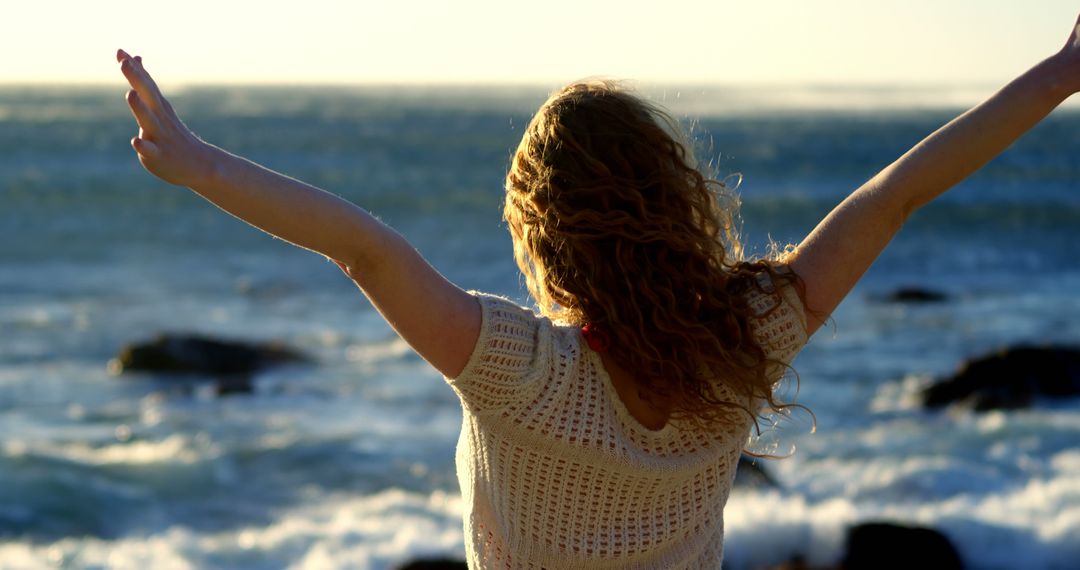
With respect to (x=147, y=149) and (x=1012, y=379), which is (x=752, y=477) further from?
(x=147, y=149)

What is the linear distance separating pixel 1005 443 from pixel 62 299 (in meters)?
10.6

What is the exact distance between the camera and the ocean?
6.62 metres

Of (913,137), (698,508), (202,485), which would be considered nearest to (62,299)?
(202,485)

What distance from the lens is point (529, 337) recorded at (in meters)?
1.82

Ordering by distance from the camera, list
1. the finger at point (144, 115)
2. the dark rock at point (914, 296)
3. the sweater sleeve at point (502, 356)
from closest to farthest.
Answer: the finger at point (144, 115), the sweater sleeve at point (502, 356), the dark rock at point (914, 296)

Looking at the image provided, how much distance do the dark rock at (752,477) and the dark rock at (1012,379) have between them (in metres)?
2.66

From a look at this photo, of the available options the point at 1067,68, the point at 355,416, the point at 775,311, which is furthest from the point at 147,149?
the point at 355,416

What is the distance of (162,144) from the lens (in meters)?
1.50

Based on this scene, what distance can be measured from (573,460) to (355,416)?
7.58 meters

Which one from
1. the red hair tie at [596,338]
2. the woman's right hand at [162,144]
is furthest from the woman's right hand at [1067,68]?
the woman's right hand at [162,144]

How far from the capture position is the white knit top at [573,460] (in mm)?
1830

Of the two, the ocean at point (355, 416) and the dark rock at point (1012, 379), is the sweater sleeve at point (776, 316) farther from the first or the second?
the dark rock at point (1012, 379)

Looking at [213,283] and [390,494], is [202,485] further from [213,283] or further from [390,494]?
[213,283]

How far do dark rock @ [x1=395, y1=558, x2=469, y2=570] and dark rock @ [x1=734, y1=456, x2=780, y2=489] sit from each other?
6.62 ft
